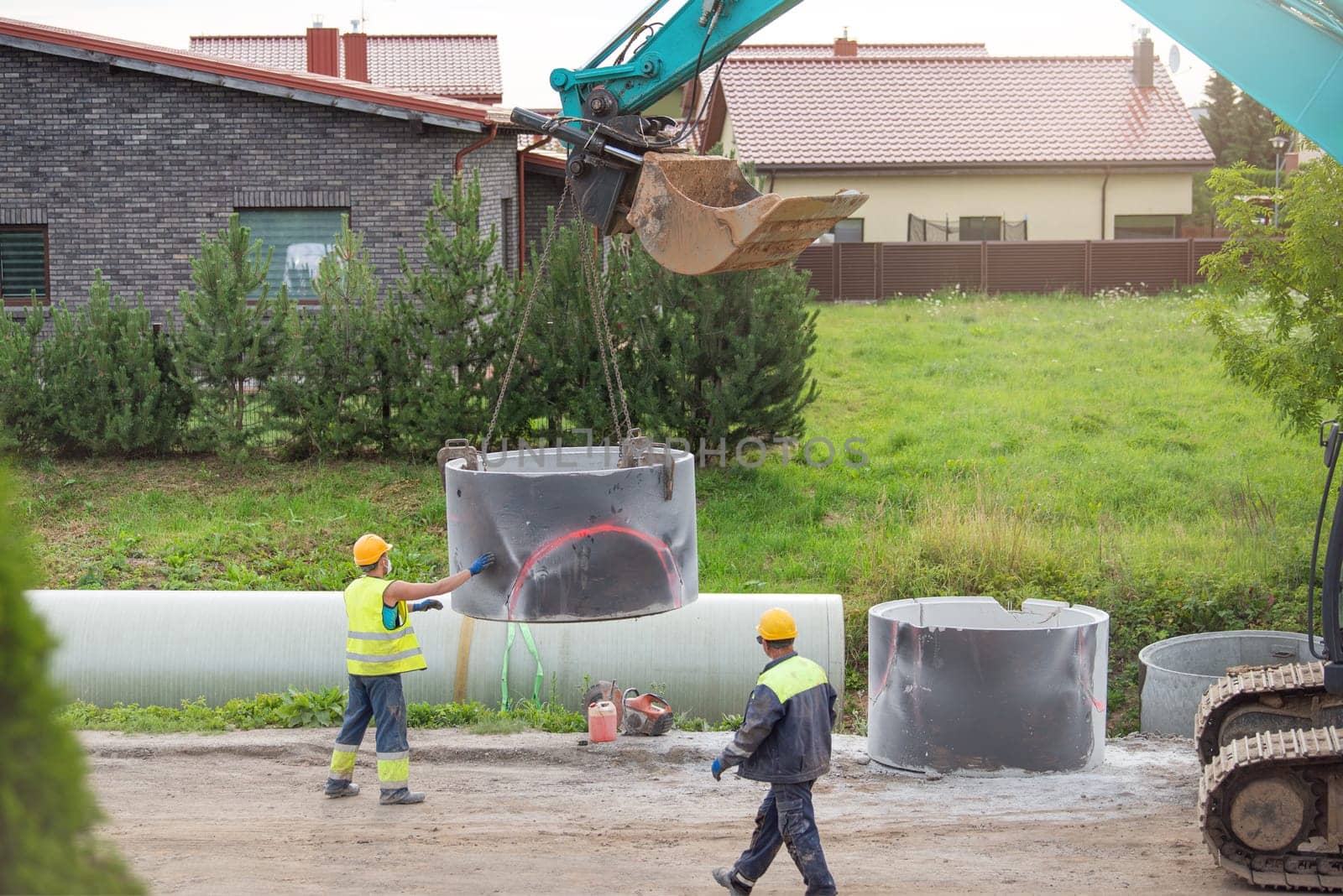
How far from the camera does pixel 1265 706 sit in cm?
890

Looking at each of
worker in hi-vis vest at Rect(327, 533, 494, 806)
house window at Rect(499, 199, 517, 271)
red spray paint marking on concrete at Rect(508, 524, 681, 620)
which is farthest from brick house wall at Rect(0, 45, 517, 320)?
red spray paint marking on concrete at Rect(508, 524, 681, 620)

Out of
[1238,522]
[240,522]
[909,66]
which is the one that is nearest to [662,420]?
[240,522]

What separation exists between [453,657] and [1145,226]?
88.7 ft

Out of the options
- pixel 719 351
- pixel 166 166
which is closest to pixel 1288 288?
pixel 719 351

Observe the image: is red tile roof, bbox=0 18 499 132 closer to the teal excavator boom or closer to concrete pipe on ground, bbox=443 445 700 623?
concrete pipe on ground, bbox=443 445 700 623

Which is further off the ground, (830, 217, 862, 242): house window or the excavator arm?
(830, 217, 862, 242): house window

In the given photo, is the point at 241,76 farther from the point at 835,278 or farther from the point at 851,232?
the point at 851,232

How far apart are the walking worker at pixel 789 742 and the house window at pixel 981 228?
27.8 m

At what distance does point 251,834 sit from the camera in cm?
847

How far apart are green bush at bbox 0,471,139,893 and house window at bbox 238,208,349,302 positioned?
19323 millimetres

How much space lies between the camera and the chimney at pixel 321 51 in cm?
3550

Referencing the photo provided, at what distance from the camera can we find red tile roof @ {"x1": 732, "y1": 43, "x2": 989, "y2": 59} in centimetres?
4344

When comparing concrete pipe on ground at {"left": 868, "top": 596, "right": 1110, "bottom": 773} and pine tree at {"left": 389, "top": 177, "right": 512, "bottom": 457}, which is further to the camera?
pine tree at {"left": 389, "top": 177, "right": 512, "bottom": 457}

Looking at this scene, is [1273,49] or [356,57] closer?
[1273,49]
